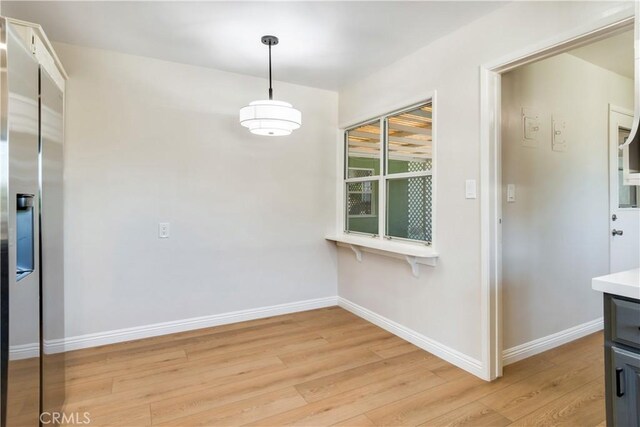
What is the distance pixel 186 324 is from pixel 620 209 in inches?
166

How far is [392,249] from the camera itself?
2.90 metres

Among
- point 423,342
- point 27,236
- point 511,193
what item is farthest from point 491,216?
point 27,236

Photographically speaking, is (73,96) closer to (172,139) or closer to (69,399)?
(172,139)

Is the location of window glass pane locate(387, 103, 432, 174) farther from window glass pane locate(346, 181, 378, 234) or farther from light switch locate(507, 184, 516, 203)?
light switch locate(507, 184, 516, 203)

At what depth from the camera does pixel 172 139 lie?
9.97 feet

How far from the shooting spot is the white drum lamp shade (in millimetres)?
2186

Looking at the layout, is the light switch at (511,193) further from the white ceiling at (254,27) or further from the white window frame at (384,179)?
the white ceiling at (254,27)

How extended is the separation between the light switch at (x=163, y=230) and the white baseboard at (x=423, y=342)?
6.54ft

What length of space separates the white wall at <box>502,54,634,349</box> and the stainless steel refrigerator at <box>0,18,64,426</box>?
272 cm

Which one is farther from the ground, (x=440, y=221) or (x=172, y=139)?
(x=172, y=139)

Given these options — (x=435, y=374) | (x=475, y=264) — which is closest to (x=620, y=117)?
(x=475, y=264)

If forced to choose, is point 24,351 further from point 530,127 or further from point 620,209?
point 620,209

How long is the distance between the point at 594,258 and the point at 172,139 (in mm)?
3933

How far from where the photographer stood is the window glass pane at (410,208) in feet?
9.16
